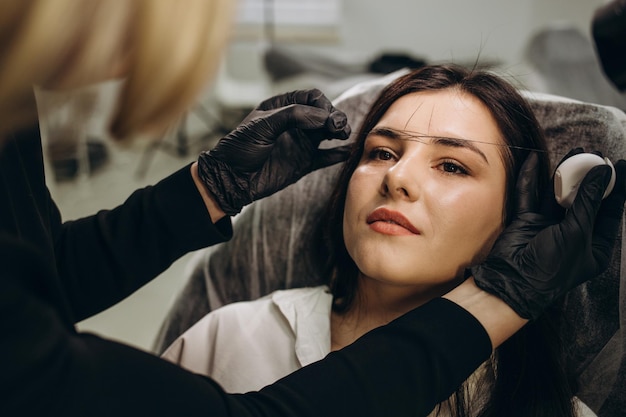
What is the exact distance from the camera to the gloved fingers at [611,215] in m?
0.95

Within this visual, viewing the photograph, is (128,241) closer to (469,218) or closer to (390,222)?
(390,222)

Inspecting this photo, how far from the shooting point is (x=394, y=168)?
1.05 meters

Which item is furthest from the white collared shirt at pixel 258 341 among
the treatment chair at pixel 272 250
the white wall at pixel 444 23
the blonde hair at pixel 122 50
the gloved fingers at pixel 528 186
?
the white wall at pixel 444 23

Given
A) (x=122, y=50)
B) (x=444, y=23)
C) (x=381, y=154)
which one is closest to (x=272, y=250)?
(x=381, y=154)

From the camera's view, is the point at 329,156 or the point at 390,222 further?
the point at 329,156

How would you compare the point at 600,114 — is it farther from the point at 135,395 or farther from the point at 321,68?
the point at 321,68

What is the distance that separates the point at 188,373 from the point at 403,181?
0.52 meters

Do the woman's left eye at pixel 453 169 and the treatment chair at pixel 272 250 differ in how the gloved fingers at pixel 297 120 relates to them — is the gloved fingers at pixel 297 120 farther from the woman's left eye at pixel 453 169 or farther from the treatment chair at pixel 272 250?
the treatment chair at pixel 272 250

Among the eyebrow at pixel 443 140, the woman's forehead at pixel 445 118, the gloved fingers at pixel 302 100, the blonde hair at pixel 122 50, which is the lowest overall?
the eyebrow at pixel 443 140

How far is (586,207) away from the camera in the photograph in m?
0.90

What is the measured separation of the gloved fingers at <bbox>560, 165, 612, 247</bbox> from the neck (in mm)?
264

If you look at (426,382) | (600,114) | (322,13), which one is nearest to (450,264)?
(426,382)

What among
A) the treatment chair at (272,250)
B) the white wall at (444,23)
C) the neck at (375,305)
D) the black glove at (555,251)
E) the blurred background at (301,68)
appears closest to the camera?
the black glove at (555,251)

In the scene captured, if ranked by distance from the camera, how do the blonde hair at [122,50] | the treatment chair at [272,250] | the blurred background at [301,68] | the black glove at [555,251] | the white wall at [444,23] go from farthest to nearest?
1. the white wall at [444,23]
2. the blurred background at [301,68]
3. the treatment chair at [272,250]
4. the black glove at [555,251]
5. the blonde hair at [122,50]
